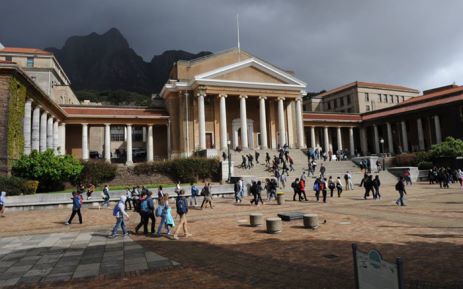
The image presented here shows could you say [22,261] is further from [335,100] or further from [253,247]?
[335,100]

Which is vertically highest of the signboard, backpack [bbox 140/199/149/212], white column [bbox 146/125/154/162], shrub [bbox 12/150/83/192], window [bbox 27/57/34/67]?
window [bbox 27/57/34/67]

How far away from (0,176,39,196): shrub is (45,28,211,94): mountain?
11917cm

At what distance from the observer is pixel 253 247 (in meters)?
9.85

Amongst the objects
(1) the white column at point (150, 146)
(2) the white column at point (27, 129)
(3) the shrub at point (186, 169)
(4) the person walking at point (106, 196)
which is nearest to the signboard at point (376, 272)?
(4) the person walking at point (106, 196)

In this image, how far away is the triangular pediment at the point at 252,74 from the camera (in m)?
43.5

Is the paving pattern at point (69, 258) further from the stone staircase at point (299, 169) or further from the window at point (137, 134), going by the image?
the window at point (137, 134)

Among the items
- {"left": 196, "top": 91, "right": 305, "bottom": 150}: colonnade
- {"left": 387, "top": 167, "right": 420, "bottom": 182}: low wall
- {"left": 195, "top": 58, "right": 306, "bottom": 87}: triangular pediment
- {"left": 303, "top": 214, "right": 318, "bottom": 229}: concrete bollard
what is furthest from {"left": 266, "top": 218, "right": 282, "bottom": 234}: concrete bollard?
{"left": 195, "top": 58, "right": 306, "bottom": 87}: triangular pediment

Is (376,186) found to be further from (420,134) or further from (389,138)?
(389,138)

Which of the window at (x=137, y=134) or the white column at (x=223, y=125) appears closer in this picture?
the white column at (x=223, y=125)

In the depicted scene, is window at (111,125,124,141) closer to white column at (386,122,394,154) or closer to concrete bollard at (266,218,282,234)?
white column at (386,122,394,154)

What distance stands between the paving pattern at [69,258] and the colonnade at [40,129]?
20847 mm

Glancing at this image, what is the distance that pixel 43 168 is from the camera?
2638 cm

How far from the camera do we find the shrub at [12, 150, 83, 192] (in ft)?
87.2

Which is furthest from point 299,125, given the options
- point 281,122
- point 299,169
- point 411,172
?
point 411,172
